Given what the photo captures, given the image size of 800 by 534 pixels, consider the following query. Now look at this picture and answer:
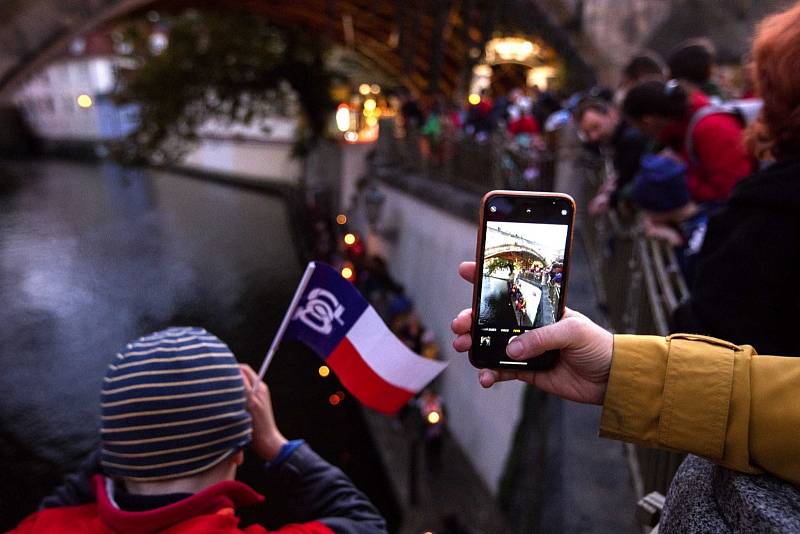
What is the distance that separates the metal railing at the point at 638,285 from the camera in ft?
8.59

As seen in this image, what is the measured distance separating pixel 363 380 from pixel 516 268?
0.91 metres

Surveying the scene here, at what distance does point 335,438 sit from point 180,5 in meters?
12.7

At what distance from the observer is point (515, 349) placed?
3.80 feet

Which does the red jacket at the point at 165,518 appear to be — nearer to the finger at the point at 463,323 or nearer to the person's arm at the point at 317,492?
the person's arm at the point at 317,492

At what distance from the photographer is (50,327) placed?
8.30 meters

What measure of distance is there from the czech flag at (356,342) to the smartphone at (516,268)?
616 millimetres

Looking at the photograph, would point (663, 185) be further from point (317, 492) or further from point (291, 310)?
point (317, 492)

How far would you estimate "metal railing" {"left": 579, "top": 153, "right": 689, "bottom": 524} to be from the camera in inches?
103

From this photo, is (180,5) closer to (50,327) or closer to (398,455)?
(50,327)

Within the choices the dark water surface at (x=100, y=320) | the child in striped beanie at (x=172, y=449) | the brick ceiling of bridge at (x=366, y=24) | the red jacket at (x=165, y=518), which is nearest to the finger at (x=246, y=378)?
the child in striped beanie at (x=172, y=449)

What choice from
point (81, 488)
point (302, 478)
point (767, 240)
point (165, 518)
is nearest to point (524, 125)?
point (767, 240)

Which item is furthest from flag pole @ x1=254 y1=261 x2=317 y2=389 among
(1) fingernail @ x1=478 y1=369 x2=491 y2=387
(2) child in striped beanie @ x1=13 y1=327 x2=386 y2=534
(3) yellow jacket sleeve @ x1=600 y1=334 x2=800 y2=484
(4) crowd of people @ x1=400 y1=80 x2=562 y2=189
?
(4) crowd of people @ x1=400 y1=80 x2=562 y2=189

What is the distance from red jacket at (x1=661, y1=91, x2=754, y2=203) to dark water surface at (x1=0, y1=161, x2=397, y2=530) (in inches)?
104

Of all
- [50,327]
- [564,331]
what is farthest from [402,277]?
[564,331]
